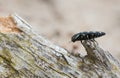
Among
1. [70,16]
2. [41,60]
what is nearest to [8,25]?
[41,60]

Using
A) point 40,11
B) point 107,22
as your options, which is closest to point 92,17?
point 107,22

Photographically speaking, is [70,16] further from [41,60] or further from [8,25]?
[41,60]

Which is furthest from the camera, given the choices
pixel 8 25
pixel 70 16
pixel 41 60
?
pixel 70 16

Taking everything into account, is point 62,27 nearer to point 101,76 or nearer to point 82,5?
point 82,5

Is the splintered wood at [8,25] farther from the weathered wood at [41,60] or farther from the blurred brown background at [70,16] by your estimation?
the blurred brown background at [70,16]

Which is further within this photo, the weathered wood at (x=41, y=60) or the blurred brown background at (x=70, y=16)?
the blurred brown background at (x=70, y=16)

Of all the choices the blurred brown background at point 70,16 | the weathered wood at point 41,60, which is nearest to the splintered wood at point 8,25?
the weathered wood at point 41,60
